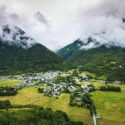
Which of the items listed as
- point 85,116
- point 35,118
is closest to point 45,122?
point 35,118

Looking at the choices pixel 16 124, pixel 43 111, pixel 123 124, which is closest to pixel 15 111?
pixel 43 111

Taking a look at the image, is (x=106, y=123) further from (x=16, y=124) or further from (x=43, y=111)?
(x=16, y=124)

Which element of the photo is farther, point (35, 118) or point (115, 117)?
point (115, 117)

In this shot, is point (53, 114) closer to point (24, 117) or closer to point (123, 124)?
point (24, 117)

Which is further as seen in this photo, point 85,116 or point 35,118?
point 85,116

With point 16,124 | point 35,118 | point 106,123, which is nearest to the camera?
point 16,124

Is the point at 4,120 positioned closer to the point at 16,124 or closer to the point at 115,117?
the point at 16,124

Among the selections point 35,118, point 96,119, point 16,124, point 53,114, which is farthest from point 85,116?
point 16,124

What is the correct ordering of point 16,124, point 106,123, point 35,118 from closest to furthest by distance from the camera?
point 16,124, point 35,118, point 106,123
